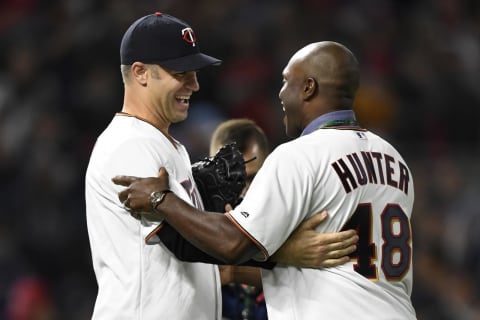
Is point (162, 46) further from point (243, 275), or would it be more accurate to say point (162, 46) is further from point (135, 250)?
point (243, 275)

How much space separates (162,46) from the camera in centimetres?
414

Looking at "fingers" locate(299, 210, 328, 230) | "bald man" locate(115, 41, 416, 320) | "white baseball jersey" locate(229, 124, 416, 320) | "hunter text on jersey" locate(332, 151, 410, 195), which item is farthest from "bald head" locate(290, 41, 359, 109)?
"fingers" locate(299, 210, 328, 230)

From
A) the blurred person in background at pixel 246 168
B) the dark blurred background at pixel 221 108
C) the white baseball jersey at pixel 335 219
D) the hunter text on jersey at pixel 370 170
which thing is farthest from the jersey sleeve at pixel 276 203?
the dark blurred background at pixel 221 108

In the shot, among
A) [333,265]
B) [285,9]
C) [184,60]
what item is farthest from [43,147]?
[333,265]

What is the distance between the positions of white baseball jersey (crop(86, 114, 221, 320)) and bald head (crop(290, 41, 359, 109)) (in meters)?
0.72

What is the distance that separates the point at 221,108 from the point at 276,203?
633 centimetres

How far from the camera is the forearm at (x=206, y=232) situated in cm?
375

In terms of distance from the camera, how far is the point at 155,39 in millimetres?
4145

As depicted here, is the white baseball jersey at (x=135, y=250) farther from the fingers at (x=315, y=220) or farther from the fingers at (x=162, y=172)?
the fingers at (x=315, y=220)

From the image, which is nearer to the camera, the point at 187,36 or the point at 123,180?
the point at 123,180

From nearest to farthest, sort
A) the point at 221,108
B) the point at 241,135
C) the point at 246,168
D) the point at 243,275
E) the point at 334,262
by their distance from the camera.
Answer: the point at 334,262
the point at 243,275
the point at 246,168
the point at 241,135
the point at 221,108

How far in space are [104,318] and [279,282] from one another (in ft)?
2.49

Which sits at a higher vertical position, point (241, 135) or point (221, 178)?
point (221, 178)

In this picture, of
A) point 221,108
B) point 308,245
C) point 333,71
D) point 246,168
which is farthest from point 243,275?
point 221,108
